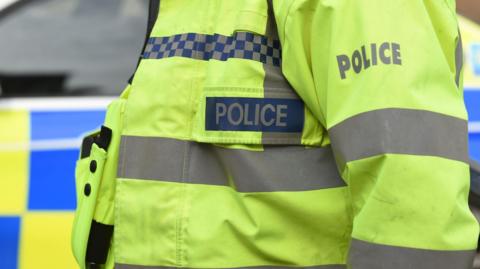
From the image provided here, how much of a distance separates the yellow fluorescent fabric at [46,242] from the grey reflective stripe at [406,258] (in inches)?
44.3

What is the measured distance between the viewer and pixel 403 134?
33.0 inches

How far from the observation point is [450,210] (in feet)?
2.69

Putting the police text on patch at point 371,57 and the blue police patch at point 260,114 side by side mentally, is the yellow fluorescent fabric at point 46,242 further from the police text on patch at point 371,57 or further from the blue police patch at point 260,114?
the police text on patch at point 371,57

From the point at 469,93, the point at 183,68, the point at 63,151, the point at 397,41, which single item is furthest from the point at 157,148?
the point at 469,93

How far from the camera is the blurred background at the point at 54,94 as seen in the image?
1.81 meters

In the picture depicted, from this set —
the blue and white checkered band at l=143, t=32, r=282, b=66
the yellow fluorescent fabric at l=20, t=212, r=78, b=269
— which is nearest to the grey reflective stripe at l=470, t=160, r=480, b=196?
the blue and white checkered band at l=143, t=32, r=282, b=66

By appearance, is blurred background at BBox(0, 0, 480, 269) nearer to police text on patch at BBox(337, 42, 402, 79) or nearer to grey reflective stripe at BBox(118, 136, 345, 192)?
grey reflective stripe at BBox(118, 136, 345, 192)

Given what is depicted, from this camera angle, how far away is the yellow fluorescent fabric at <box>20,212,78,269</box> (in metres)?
1.80

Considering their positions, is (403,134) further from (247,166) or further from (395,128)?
(247,166)

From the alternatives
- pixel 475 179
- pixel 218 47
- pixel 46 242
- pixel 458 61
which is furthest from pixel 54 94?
pixel 458 61

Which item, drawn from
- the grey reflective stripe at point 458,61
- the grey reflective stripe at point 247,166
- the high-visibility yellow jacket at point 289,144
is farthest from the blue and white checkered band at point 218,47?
the grey reflective stripe at point 458,61

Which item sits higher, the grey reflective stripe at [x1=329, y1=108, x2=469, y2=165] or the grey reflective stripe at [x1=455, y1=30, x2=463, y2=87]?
the grey reflective stripe at [x1=455, y1=30, x2=463, y2=87]

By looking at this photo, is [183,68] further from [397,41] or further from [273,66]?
[397,41]

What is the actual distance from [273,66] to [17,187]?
1061 mm
